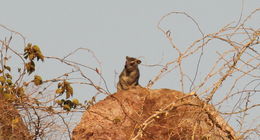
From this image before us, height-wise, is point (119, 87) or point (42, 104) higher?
point (119, 87)

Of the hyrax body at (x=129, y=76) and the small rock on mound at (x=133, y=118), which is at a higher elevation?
the hyrax body at (x=129, y=76)

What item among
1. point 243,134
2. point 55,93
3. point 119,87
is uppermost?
point 119,87

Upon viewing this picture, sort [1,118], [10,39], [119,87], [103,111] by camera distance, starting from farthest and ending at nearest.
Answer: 1. [119,87]
2. [103,111]
3. [1,118]
4. [10,39]

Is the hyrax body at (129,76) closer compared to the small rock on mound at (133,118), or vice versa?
the small rock on mound at (133,118)

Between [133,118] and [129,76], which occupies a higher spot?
[129,76]

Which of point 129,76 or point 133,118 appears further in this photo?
point 129,76

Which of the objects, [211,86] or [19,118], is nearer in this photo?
[211,86]

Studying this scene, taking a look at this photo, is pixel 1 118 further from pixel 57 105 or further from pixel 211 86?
pixel 211 86

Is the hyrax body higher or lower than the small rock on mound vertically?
higher

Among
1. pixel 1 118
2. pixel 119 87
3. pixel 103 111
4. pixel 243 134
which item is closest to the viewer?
pixel 243 134

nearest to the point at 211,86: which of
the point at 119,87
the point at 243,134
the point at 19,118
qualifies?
the point at 243,134

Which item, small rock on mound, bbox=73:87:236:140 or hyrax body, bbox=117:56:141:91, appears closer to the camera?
small rock on mound, bbox=73:87:236:140

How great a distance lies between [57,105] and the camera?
8.19m

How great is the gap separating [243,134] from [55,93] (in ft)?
10.6
